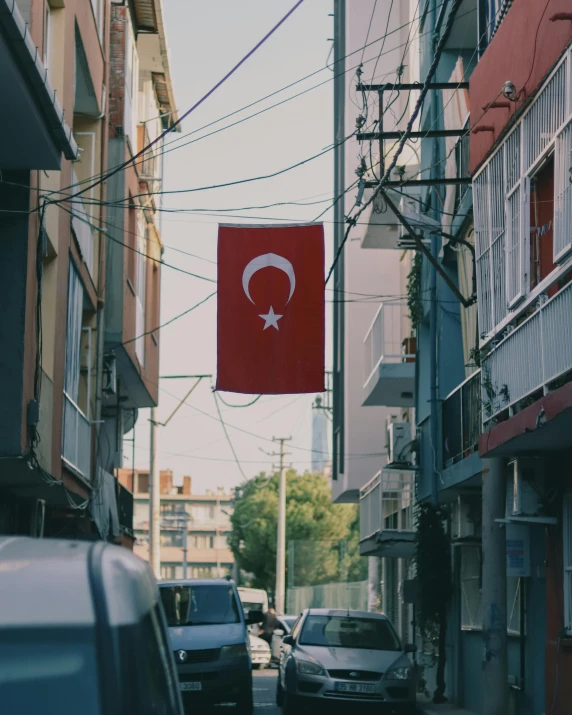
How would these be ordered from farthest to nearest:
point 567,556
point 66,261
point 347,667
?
1. point 66,261
2. point 347,667
3. point 567,556

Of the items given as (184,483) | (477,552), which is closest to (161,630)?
(477,552)

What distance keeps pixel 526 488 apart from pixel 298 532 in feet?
202

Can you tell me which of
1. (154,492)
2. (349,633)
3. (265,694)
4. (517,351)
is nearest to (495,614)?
(517,351)

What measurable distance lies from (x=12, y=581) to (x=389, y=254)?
33.6 m

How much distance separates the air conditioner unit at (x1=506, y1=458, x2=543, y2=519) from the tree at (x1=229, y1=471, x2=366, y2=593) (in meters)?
57.1

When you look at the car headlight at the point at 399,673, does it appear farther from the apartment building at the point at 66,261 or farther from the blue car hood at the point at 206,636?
the apartment building at the point at 66,261

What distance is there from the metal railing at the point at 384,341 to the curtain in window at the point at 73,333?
6769mm

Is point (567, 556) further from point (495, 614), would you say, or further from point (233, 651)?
point (233, 651)

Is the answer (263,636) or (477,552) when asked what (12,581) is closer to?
(477,552)

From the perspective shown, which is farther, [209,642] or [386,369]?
[386,369]

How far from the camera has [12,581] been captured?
2.65 m

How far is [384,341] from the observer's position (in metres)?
24.9

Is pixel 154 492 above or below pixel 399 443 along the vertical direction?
below

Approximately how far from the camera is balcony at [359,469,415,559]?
75.5ft
